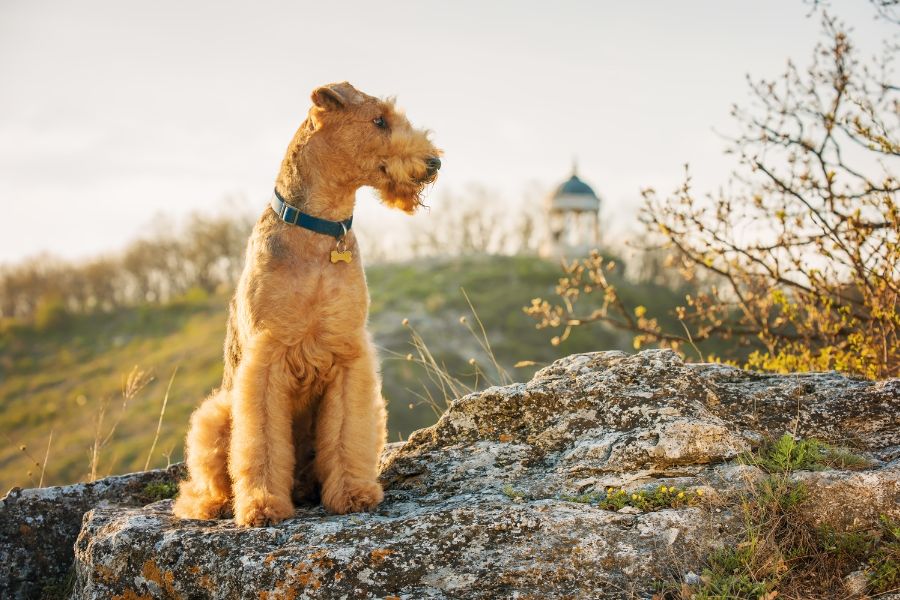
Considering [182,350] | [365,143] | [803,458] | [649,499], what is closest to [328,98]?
[365,143]

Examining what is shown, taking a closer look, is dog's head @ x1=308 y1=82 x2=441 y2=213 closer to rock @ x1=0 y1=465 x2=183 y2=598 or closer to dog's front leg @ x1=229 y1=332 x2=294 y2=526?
dog's front leg @ x1=229 y1=332 x2=294 y2=526

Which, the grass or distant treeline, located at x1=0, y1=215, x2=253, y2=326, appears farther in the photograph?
distant treeline, located at x1=0, y1=215, x2=253, y2=326

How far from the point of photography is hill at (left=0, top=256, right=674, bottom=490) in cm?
2459

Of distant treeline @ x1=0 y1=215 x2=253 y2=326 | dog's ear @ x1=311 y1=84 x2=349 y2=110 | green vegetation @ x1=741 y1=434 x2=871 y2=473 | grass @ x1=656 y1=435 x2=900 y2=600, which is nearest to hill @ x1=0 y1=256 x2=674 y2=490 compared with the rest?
distant treeline @ x1=0 y1=215 x2=253 y2=326

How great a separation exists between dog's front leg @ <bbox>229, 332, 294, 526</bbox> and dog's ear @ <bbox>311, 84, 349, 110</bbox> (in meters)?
1.23

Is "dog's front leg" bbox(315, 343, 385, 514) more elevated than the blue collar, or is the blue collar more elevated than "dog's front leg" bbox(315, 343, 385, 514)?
the blue collar

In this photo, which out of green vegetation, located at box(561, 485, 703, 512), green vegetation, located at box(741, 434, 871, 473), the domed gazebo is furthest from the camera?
the domed gazebo

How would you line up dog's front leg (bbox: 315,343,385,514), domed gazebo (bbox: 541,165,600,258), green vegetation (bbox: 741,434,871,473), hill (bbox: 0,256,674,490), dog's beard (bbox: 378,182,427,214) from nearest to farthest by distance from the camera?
green vegetation (bbox: 741,434,871,473) → dog's front leg (bbox: 315,343,385,514) → dog's beard (bbox: 378,182,427,214) → hill (bbox: 0,256,674,490) → domed gazebo (bbox: 541,165,600,258)

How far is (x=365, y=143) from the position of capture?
12.2ft

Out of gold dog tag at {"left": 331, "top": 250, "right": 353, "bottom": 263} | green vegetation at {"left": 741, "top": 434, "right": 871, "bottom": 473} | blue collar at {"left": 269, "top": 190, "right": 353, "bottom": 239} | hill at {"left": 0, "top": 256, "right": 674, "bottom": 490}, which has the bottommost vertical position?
hill at {"left": 0, "top": 256, "right": 674, "bottom": 490}

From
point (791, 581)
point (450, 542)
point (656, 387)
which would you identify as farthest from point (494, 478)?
point (791, 581)

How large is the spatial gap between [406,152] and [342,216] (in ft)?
1.59

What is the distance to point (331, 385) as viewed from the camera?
3.72 metres

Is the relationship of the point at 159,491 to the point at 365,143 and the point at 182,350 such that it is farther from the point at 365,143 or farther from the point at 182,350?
the point at 182,350
